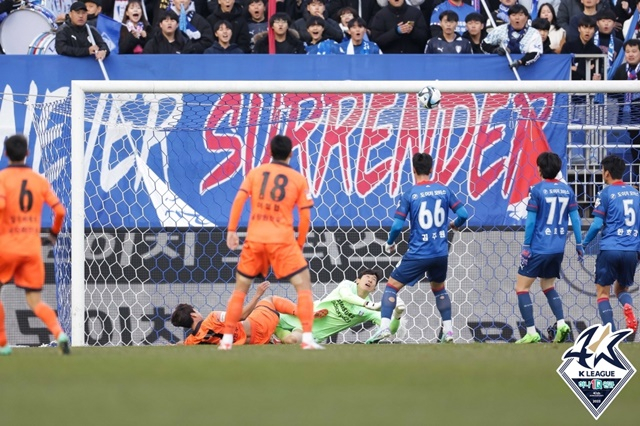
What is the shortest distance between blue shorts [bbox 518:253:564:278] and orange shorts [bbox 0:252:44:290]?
469cm

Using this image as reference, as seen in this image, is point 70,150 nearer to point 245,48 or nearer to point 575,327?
point 245,48

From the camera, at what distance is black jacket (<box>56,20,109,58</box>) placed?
13711 mm

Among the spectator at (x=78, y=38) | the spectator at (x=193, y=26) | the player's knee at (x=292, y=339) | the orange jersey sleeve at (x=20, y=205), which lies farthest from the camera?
→ the spectator at (x=193, y=26)

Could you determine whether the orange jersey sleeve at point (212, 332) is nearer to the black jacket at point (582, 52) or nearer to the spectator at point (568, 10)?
the black jacket at point (582, 52)

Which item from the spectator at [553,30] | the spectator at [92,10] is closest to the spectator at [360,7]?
the spectator at [553,30]

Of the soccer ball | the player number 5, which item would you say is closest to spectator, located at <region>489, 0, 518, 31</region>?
the soccer ball

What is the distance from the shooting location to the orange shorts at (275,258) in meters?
9.93

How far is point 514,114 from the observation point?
44.5 ft

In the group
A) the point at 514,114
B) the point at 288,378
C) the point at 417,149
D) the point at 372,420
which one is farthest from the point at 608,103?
the point at 372,420

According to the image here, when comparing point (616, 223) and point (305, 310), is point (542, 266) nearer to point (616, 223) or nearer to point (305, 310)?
point (616, 223)

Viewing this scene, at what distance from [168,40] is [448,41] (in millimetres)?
3317

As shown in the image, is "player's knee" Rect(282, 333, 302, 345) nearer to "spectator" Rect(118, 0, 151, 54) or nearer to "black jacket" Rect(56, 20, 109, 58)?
A: "black jacket" Rect(56, 20, 109, 58)

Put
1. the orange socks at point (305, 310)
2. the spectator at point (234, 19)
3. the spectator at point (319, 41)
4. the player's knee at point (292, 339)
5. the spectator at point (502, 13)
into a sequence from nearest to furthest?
the orange socks at point (305, 310), the player's knee at point (292, 339), the spectator at point (319, 41), the spectator at point (234, 19), the spectator at point (502, 13)

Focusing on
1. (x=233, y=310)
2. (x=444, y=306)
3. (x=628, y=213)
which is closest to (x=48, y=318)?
(x=233, y=310)
